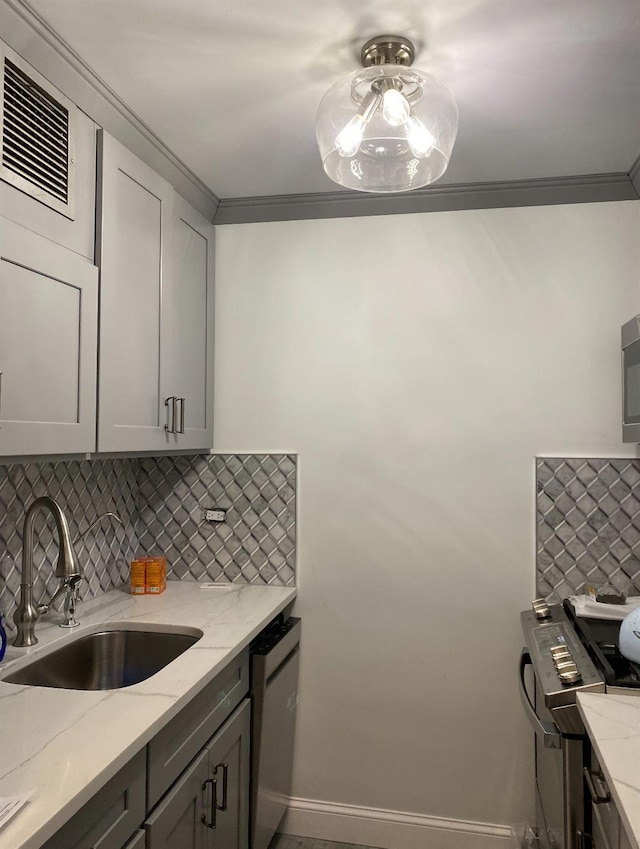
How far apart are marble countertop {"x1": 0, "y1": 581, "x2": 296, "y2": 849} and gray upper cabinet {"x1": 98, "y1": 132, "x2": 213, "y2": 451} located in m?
0.58

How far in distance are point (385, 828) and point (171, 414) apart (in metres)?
1.72

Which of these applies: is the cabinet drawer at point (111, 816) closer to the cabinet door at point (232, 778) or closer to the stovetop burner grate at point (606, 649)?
the cabinet door at point (232, 778)

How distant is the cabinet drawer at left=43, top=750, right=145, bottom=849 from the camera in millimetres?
1144

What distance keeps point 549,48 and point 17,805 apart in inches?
75.2

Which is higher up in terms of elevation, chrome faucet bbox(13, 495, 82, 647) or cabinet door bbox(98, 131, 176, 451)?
cabinet door bbox(98, 131, 176, 451)

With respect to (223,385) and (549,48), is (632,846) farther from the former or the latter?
(223,385)

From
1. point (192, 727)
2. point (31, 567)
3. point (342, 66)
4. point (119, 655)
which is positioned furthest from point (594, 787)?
point (342, 66)

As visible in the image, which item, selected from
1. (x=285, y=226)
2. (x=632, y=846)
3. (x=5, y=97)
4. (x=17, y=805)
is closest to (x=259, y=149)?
(x=285, y=226)

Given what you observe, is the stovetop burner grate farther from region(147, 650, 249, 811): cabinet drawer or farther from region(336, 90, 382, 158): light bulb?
region(336, 90, 382, 158): light bulb

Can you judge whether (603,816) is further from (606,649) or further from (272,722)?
(272,722)

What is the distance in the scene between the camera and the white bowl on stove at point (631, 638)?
1610mm

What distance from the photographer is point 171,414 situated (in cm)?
223

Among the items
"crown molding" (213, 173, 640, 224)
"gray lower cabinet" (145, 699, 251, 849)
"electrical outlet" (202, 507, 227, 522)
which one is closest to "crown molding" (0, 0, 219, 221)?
"crown molding" (213, 173, 640, 224)

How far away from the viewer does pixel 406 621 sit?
2445 mm
